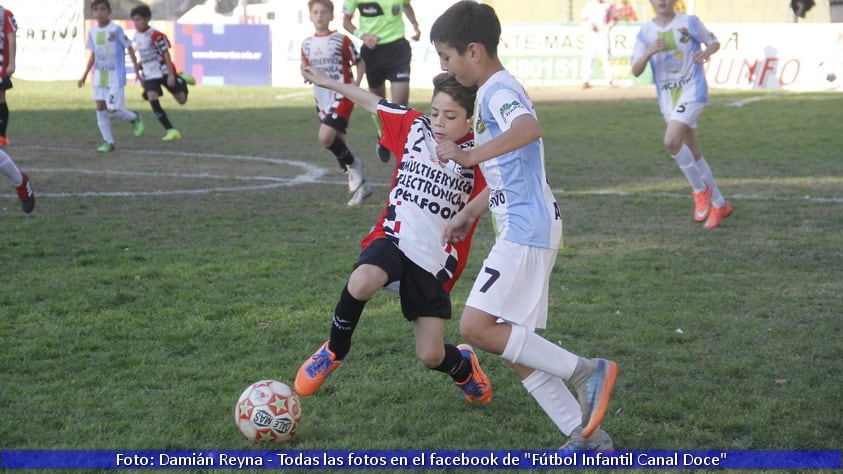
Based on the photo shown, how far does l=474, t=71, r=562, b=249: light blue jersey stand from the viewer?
374 centimetres

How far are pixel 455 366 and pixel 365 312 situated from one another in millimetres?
1620

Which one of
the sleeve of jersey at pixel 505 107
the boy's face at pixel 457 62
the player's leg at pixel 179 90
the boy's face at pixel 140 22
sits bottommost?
the player's leg at pixel 179 90

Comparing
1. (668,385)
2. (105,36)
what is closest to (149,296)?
(668,385)

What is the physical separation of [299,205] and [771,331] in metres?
5.18

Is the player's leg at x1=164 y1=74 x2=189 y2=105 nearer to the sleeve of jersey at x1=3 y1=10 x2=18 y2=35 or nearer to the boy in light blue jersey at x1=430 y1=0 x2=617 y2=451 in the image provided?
the sleeve of jersey at x1=3 y1=10 x2=18 y2=35

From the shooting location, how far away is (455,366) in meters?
4.35

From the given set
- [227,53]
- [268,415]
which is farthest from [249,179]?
[227,53]

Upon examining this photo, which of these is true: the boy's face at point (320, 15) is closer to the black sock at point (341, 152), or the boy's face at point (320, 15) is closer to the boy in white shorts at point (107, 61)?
the black sock at point (341, 152)

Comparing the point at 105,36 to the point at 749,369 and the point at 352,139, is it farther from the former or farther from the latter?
the point at 749,369

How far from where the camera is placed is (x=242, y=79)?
86.2 feet

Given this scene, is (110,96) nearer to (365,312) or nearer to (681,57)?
(681,57)

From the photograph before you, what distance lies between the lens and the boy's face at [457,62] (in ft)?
12.6

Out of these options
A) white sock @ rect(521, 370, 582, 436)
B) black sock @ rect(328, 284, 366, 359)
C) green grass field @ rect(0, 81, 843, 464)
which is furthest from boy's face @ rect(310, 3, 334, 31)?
white sock @ rect(521, 370, 582, 436)

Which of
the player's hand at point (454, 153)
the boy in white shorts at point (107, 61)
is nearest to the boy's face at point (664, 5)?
the player's hand at point (454, 153)
